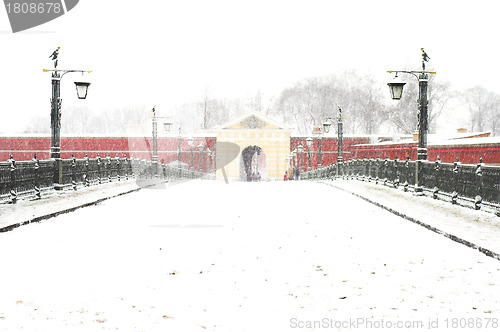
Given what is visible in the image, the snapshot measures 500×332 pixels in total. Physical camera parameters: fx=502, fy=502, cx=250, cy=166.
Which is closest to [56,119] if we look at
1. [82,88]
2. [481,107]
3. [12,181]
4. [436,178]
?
[82,88]

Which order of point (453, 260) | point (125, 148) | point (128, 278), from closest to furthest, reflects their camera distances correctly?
point (128, 278) < point (453, 260) < point (125, 148)

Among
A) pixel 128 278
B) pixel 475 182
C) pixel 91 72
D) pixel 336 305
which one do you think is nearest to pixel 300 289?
pixel 336 305

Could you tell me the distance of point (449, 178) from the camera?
1323 cm

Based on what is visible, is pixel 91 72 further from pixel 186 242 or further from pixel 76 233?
pixel 186 242

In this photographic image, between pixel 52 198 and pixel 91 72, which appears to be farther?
pixel 91 72

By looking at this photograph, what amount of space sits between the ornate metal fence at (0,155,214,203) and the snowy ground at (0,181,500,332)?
356 cm

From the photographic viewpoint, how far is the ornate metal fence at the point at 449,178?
11.0 meters

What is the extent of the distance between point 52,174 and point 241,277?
11.7 metres

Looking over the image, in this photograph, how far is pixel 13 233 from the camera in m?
8.55

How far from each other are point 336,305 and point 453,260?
2.64m

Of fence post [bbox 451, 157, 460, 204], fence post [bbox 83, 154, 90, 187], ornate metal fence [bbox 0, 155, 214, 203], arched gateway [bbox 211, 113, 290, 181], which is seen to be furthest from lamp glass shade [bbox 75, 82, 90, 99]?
arched gateway [bbox 211, 113, 290, 181]

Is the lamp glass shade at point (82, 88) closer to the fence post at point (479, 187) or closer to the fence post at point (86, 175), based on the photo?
the fence post at point (86, 175)

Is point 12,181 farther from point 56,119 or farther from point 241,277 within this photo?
point 241,277

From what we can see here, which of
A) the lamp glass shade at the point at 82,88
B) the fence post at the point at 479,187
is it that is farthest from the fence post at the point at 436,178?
the lamp glass shade at the point at 82,88
